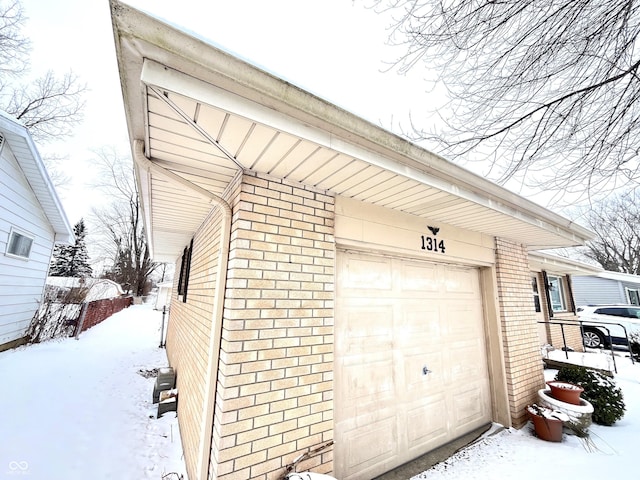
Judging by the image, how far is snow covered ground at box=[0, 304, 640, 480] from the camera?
2773 millimetres

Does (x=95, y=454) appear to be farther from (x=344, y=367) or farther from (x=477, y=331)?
(x=477, y=331)

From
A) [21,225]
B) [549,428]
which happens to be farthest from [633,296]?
[21,225]

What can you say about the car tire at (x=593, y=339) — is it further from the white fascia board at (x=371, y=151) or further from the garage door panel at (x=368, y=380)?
the garage door panel at (x=368, y=380)

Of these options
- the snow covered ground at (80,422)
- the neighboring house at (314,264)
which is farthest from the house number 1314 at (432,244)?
the snow covered ground at (80,422)

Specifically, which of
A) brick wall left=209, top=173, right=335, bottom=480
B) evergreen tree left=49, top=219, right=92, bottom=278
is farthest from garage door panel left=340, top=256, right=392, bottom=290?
evergreen tree left=49, top=219, right=92, bottom=278

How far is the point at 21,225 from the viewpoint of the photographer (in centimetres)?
675

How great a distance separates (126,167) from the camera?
23.9 metres

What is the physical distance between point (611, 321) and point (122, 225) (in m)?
33.5

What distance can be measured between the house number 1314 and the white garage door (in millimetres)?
272

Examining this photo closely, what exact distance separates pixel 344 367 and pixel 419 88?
2.98 meters

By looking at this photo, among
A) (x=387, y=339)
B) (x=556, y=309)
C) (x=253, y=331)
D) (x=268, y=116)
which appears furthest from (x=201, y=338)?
(x=556, y=309)

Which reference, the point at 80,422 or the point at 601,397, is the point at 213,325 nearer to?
the point at 80,422

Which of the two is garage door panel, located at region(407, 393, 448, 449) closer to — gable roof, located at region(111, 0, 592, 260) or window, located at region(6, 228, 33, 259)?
gable roof, located at region(111, 0, 592, 260)

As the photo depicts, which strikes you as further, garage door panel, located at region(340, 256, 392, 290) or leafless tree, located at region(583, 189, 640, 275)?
leafless tree, located at region(583, 189, 640, 275)
